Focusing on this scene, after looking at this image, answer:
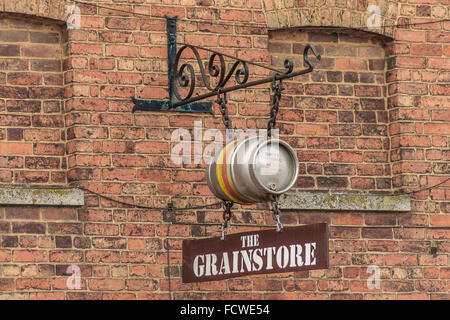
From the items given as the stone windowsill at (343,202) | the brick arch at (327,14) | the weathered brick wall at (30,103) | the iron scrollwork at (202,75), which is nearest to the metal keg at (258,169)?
the iron scrollwork at (202,75)

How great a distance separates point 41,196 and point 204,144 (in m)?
1.18

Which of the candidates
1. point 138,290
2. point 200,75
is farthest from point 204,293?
point 200,75

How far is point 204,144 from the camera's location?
26.9 feet

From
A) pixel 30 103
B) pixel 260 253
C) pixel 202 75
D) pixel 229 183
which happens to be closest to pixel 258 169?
pixel 229 183

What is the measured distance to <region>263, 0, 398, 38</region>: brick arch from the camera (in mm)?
8445

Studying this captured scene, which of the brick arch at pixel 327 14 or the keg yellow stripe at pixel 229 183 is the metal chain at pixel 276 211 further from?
the brick arch at pixel 327 14

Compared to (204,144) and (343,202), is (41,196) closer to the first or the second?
(204,144)

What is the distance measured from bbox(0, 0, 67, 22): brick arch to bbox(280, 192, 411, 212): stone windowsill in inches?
77.1

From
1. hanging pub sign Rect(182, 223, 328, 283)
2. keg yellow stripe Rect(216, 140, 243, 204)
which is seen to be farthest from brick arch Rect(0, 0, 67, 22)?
hanging pub sign Rect(182, 223, 328, 283)

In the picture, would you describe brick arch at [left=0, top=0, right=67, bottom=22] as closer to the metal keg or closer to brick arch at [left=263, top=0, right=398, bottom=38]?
brick arch at [left=263, top=0, right=398, bottom=38]

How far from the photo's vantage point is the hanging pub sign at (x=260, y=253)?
6.59 meters

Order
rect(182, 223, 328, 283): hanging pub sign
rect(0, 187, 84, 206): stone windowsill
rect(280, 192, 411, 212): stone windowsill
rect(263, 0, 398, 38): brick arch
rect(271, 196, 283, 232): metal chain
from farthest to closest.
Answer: rect(263, 0, 398, 38): brick arch → rect(280, 192, 411, 212): stone windowsill → rect(0, 187, 84, 206): stone windowsill → rect(271, 196, 283, 232): metal chain → rect(182, 223, 328, 283): hanging pub sign

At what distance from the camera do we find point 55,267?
25.6 ft

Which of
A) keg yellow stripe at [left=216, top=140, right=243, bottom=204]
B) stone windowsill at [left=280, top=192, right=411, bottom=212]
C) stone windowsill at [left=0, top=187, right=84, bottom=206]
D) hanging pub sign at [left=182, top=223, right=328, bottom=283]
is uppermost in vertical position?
keg yellow stripe at [left=216, top=140, right=243, bottom=204]
